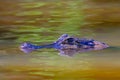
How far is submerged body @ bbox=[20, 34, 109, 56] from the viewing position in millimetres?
4613

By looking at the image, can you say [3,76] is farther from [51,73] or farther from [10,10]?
[10,10]

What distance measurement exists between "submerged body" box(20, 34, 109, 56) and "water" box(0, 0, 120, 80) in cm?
9

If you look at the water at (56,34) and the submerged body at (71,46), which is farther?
the submerged body at (71,46)

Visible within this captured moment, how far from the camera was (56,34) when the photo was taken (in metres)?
5.40

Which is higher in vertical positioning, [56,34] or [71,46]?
[56,34]

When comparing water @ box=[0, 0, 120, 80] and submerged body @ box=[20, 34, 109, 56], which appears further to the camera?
submerged body @ box=[20, 34, 109, 56]

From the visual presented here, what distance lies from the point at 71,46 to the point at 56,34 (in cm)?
74

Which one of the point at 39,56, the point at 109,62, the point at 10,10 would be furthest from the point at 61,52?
the point at 10,10

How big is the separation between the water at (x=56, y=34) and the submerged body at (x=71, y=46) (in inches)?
3.7

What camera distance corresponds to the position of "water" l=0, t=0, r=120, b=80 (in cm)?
395

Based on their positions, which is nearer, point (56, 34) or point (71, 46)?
point (71, 46)

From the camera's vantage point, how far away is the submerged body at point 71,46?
4.61m

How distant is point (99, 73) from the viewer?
3904 mm

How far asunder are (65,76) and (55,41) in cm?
114
